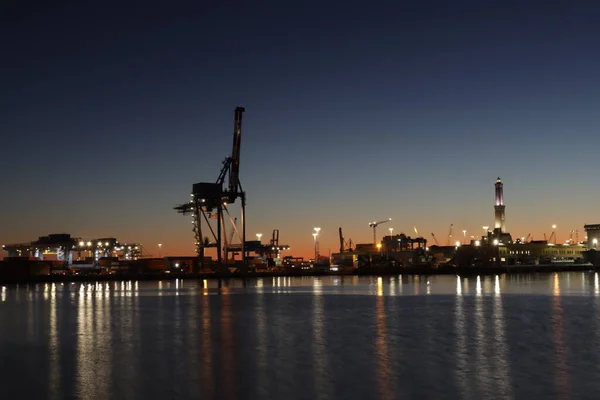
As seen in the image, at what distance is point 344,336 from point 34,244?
18728cm

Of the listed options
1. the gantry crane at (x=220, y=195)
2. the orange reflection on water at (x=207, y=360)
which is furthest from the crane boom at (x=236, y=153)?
the orange reflection on water at (x=207, y=360)

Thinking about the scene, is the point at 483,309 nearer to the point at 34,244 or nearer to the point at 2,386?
the point at 2,386

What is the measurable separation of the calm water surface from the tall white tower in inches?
6209

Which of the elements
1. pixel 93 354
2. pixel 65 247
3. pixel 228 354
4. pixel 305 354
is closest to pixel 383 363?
pixel 305 354

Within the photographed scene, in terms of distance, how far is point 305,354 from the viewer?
21219 millimetres

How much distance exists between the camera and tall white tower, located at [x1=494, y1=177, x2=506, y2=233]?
623ft

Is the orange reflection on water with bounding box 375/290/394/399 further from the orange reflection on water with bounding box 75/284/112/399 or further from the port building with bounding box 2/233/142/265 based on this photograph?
the port building with bounding box 2/233/142/265

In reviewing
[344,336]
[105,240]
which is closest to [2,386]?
[344,336]

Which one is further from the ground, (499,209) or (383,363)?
(499,209)

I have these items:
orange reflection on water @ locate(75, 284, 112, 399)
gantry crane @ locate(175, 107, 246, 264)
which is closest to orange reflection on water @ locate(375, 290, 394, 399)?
orange reflection on water @ locate(75, 284, 112, 399)


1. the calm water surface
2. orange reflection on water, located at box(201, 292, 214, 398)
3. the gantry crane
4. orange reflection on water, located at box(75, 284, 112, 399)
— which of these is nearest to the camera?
the calm water surface

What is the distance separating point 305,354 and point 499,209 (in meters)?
183

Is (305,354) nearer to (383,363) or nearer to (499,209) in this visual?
(383,363)

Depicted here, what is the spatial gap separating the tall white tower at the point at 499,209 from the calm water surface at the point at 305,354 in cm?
15771
